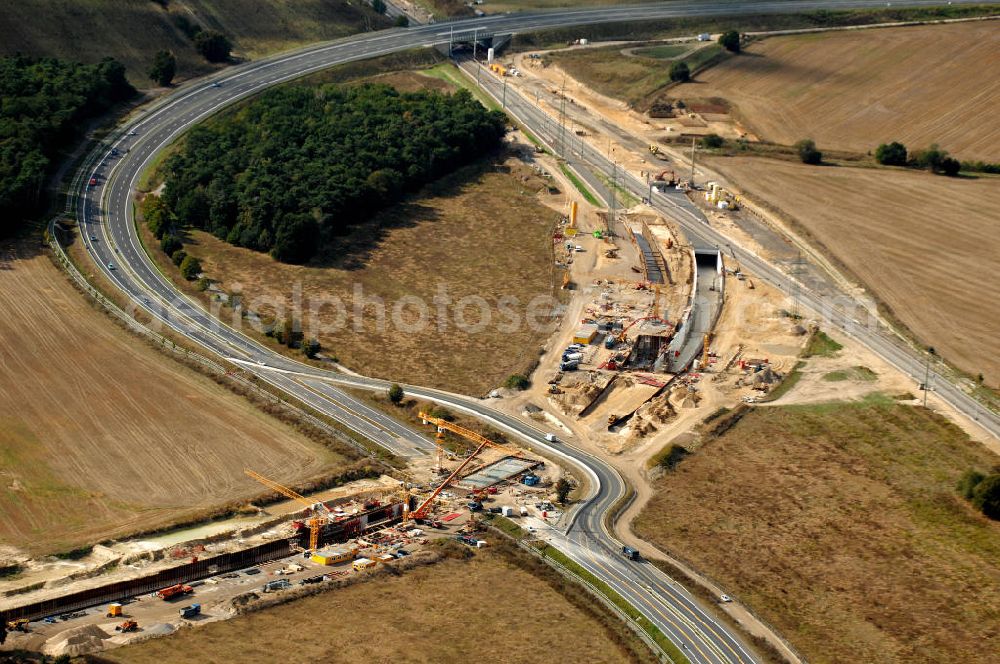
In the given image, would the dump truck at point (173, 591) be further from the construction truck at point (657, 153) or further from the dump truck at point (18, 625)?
the construction truck at point (657, 153)

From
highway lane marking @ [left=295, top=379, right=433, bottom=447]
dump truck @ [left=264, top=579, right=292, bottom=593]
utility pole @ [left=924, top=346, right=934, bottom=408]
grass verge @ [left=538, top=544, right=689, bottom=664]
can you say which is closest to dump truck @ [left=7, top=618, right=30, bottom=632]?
dump truck @ [left=264, top=579, right=292, bottom=593]

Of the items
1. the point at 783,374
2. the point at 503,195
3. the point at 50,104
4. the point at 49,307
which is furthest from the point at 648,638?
the point at 50,104

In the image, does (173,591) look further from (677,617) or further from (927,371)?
(927,371)

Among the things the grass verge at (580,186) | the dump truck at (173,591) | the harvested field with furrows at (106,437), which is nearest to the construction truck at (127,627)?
the dump truck at (173,591)

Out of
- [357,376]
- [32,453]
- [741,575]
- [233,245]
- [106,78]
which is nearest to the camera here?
[741,575]

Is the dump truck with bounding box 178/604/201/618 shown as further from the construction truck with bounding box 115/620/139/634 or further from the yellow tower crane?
the yellow tower crane

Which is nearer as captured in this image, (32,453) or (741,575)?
(741,575)

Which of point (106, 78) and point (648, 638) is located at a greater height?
point (106, 78)

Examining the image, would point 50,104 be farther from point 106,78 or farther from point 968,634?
point 968,634
